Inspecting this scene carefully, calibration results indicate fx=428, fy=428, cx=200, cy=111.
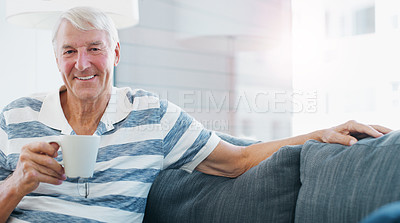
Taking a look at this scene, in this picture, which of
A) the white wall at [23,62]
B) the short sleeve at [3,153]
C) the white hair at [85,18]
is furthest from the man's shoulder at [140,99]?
the white wall at [23,62]

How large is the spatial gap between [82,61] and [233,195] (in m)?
0.67

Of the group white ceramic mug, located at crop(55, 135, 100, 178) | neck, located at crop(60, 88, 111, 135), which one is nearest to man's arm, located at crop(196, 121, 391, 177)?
neck, located at crop(60, 88, 111, 135)

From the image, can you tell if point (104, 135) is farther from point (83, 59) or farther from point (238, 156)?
point (238, 156)

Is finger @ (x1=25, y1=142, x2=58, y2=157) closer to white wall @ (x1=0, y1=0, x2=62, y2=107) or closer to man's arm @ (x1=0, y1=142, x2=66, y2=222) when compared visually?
man's arm @ (x1=0, y1=142, x2=66, y2=222)

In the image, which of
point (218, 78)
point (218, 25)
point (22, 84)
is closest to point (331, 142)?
point (218, 25)

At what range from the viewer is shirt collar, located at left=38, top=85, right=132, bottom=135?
1.46 meters

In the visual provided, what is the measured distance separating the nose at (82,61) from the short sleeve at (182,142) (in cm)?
29

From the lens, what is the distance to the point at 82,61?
56.7 inches

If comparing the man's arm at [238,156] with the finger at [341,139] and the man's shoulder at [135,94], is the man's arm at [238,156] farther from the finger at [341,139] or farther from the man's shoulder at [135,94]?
the man's shoulder at [135,94]

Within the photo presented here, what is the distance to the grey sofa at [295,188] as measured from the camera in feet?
3.28

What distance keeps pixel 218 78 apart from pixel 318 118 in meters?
0.84

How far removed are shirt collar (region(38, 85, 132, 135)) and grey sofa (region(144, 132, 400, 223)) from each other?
0.27m

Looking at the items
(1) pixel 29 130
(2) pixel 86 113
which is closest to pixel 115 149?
(2) pixel 86 113

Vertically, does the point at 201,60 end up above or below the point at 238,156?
above
